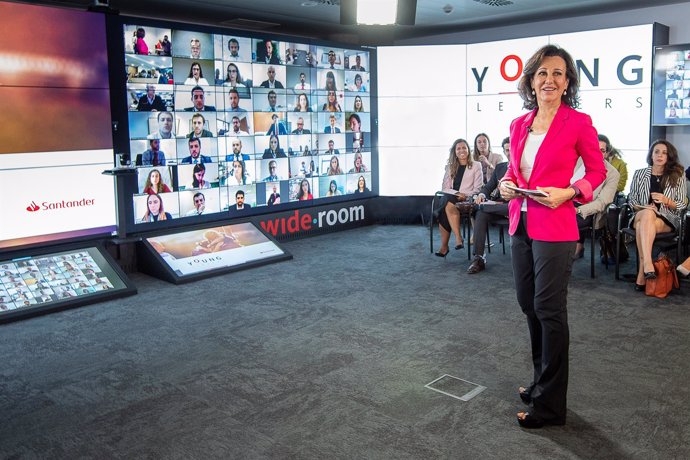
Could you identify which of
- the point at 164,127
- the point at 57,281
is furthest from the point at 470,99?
the point at 57,281

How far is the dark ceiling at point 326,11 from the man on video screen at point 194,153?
1866 millimetres

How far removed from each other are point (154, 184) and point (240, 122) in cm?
134

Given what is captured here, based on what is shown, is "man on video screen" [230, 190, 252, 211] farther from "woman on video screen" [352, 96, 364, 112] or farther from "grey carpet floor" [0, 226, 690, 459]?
"woman on video screen" [352, 96, 364, 112]

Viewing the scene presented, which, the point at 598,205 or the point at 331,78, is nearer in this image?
the point at 598,205

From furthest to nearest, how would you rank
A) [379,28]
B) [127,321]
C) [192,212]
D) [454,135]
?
[379,28] < [454,135] < [192,212] < [127,321]

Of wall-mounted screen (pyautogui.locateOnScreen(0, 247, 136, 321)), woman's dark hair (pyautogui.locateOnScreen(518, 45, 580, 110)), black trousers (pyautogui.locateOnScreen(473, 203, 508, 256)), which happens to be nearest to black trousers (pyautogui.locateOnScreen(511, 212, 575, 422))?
woman's dark hair (pyautogui.locateOnScreen(518, 45, 580, 110))

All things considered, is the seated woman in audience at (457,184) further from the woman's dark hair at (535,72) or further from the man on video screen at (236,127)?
the woman's dark hair at (535,72)

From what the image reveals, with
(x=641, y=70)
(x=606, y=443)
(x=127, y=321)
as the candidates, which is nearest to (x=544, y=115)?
(x=606, y=443)

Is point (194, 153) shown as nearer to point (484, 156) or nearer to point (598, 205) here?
Result: point (484, 156)

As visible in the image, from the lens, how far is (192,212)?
735 cm

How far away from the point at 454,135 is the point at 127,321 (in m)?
5.49

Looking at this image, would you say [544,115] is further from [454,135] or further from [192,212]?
[454,135]

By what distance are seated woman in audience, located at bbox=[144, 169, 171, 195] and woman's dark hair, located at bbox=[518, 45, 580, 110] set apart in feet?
15.7

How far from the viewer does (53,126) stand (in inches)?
242
